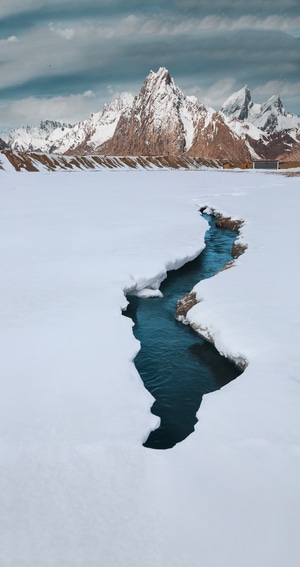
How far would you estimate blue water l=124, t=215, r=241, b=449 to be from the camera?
9.91m

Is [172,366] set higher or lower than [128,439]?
lower

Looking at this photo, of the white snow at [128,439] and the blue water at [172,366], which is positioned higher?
the white snow at [128,439]

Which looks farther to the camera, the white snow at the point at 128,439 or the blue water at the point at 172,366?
the blue water at the point at 172,366

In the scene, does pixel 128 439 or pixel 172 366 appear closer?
pixel 128 439

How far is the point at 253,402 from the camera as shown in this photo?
29.2 ft

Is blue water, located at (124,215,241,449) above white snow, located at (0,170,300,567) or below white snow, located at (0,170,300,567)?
below

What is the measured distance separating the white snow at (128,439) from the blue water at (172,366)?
30.2 inches

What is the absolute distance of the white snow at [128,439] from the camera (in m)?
5.76

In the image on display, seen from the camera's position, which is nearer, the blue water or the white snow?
the white snow

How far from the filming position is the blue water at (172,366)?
9906mm

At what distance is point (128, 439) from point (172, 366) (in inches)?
191

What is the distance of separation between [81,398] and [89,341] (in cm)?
264

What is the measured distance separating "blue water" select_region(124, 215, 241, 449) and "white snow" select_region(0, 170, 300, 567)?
30.2 inches

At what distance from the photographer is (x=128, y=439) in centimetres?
784
